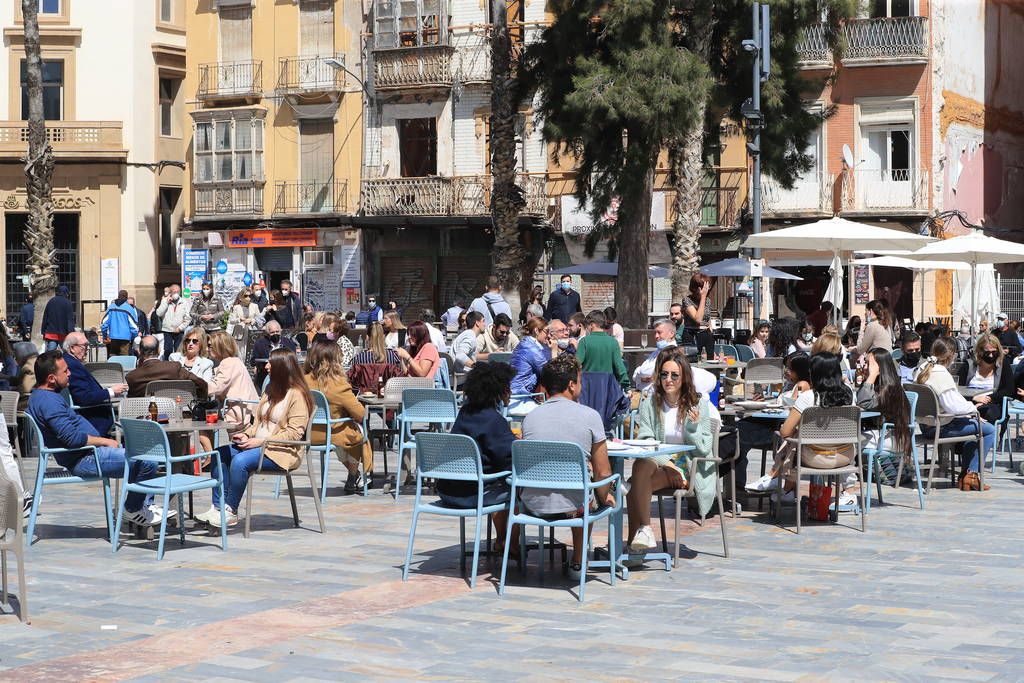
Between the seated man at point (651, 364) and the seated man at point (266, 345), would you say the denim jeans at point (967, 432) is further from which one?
the seated man at point (266, 345)

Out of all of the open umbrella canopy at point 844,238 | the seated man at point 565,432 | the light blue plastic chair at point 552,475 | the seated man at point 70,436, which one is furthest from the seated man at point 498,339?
the light blue plastic chair at point 552,475

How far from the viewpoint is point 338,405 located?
13070mm

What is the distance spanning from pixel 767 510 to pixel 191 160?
33577mm

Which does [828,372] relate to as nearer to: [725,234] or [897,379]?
[897,379]

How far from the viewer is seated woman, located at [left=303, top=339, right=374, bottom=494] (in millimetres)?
13008

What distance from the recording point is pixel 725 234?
35.4 m

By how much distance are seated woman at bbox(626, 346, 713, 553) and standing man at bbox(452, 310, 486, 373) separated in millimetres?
7572

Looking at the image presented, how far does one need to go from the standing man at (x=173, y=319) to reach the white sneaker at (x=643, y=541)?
20.4m

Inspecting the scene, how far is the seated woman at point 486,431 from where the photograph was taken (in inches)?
365

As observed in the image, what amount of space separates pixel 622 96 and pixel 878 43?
42.5 feet

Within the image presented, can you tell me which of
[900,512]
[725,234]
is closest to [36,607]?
[900,512]

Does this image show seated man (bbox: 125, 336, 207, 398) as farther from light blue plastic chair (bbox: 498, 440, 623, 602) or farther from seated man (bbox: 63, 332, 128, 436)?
light blue plastic chair (bbox: 498, 440, 623, 602)

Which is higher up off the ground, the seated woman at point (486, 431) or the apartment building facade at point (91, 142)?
the apartment building facade at point (91, 142)

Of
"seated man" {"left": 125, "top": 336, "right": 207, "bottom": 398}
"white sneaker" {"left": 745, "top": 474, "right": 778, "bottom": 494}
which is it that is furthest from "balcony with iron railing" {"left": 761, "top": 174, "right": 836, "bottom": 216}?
"white sneaker" {"left": 745, "top": 474, "right": 778, "bottom": 494}
